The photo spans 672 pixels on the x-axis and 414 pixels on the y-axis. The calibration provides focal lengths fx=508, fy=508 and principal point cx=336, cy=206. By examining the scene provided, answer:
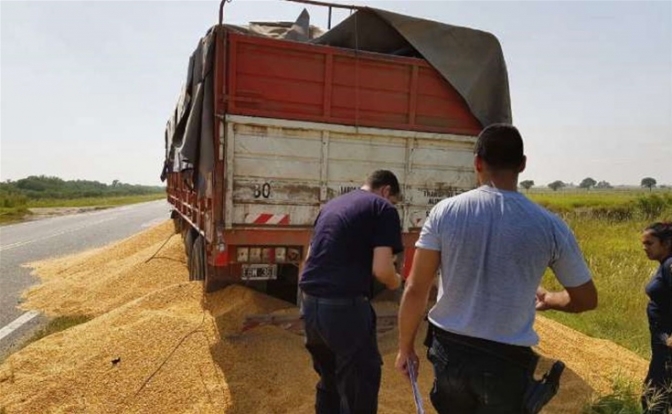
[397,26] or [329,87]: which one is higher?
[397,26]

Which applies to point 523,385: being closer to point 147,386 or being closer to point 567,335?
point 147,386

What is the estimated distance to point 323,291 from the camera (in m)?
3.04

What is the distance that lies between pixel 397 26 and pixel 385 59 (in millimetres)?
393

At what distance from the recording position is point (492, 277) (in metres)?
2.15

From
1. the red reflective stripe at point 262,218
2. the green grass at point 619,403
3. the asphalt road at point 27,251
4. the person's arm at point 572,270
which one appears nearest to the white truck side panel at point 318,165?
the red reflective stripe at point 262,218

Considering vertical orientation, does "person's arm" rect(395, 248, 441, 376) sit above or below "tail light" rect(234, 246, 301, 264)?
above

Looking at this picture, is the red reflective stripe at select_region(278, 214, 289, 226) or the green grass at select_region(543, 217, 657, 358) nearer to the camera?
the red reflective stripe at select_region(278, 214, 289, 226)

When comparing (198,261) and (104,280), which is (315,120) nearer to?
(198,261)

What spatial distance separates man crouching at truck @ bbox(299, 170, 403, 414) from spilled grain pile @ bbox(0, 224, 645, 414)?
37.2 inches

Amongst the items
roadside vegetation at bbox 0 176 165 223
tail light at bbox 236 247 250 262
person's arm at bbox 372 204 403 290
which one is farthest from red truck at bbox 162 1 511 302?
roadside vegetation at bbox 0 176 165 223

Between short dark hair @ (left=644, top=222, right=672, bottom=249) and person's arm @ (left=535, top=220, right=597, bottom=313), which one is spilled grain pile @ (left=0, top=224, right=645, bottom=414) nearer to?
short dark hair @ (left=644, top=222, right=672, bottom=249)

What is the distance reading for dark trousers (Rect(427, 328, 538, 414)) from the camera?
6.91 feet

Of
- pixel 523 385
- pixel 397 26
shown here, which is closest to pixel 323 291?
pixel 523 385

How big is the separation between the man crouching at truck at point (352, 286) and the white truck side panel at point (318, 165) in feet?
6.42
